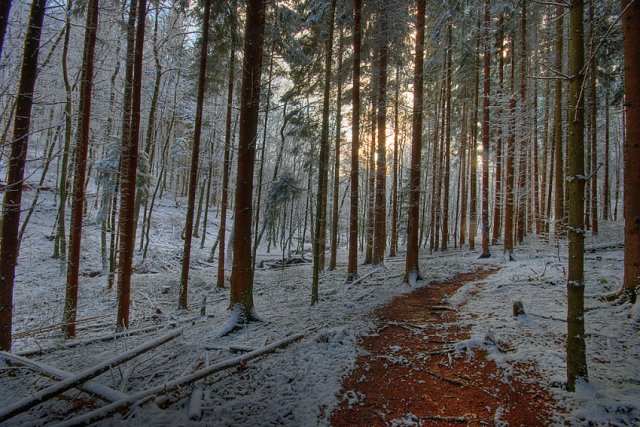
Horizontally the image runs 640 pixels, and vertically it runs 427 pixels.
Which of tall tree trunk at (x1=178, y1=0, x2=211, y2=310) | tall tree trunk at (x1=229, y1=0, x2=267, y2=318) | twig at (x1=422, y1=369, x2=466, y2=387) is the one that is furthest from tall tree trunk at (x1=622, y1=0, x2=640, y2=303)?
tall tree trunk at (x1=178, y1=0, x2=211, y2=310)

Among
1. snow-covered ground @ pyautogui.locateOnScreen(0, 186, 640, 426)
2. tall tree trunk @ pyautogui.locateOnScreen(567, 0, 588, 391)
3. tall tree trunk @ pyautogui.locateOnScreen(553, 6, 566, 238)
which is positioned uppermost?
tall tree trunk @ pyautogui.locateOnScreen(553, 6, 566, 238)

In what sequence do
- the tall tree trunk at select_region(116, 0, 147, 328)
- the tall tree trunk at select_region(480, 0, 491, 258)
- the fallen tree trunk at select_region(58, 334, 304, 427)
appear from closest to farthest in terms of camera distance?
the fallen tree trunk at select_region(58, 334, 304, 427), the tall tree trunk at select_region(116, 0, 147, 328), the tall tree trunk at select_region(480, 0, 491, 258)

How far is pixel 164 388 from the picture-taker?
3.58m

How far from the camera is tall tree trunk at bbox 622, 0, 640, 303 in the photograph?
5312mm

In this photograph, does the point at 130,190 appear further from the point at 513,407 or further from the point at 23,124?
the point at 513,407

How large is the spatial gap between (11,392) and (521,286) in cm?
1087

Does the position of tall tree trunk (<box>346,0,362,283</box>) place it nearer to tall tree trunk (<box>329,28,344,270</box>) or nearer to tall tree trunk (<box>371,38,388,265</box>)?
tall tree trunk (<box>329,28,344,270</box>)

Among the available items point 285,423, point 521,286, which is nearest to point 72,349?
point 285,423

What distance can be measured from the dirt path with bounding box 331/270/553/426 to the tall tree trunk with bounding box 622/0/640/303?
10.4 ft

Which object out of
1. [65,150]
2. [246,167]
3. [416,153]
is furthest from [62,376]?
[65,150]

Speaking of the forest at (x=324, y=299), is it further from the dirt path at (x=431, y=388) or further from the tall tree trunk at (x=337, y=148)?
the tall tree trunk at (x=337, y=148)

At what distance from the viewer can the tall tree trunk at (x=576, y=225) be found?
352 centimetres

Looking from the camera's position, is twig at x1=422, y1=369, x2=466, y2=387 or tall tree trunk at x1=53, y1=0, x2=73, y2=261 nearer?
twig at x1=422, y1=369, x2=466, y2=387

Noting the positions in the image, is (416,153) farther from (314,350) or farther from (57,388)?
(57,388)
